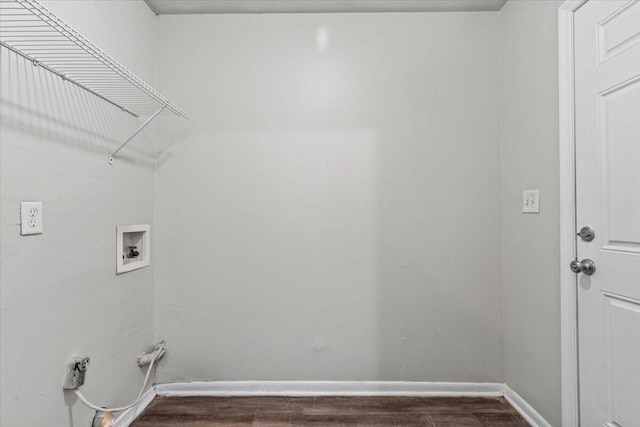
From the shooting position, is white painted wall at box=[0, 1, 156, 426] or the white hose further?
the white hose

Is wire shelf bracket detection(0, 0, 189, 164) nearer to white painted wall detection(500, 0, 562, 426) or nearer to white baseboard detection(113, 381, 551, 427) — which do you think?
white baseboard detection(113, 381, 551, 427)

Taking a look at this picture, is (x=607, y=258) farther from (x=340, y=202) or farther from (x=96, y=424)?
(x=96, y=424)

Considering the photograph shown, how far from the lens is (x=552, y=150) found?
1461mm

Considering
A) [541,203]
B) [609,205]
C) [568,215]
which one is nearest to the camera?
[609,205]

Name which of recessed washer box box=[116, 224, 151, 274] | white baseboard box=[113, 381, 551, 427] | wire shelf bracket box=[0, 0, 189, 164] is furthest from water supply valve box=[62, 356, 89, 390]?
wire shelf bracket box=[0, 0, 189, 164]

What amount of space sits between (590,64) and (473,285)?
3.88 feet

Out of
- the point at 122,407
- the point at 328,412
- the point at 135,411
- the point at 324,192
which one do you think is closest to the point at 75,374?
the point at 122,407

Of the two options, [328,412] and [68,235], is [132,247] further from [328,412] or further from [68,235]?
[328,412]

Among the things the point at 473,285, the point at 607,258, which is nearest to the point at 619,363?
the point at 607,258

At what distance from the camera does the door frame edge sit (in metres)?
1.34

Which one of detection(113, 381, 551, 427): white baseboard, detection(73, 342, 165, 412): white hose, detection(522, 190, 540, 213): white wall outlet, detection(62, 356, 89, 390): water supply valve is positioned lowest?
detection(113, 381, 551, 427): white baseboard

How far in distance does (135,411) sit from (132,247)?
2.78 ft

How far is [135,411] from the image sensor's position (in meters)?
1.67

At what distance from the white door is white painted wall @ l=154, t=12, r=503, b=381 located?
573mm
